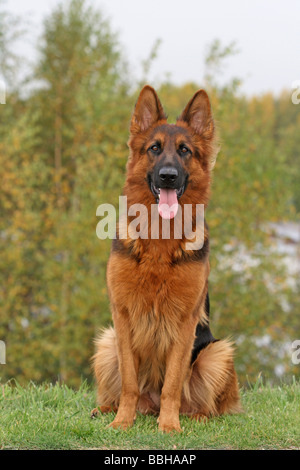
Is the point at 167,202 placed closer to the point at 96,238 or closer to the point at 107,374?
the point at 107,374

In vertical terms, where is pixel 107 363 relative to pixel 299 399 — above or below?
above

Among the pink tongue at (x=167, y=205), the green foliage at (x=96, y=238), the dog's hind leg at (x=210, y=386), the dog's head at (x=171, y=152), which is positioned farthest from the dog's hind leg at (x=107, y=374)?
Result: the green foliage at (x=96, y=238)

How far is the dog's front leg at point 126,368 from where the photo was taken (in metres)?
4.32

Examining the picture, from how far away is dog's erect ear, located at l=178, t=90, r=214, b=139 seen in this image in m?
4.62

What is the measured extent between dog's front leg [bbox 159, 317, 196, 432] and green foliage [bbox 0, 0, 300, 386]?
8968 millimetres

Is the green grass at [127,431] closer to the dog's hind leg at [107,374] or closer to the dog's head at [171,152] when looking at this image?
the dog's hind leg at [107,374]

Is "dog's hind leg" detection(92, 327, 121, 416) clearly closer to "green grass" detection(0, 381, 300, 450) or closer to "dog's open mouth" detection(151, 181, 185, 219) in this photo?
"green grass" detection(0, 381, 300, 450)

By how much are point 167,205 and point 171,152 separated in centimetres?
43

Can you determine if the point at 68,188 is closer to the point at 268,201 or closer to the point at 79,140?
the point at 79,140

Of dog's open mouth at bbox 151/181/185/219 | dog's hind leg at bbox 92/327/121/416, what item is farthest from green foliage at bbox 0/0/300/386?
dog's open mouth at bbox 151/181/185/219

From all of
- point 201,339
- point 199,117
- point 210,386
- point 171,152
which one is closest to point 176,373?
point 210,386

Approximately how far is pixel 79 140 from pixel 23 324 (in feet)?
18.5
